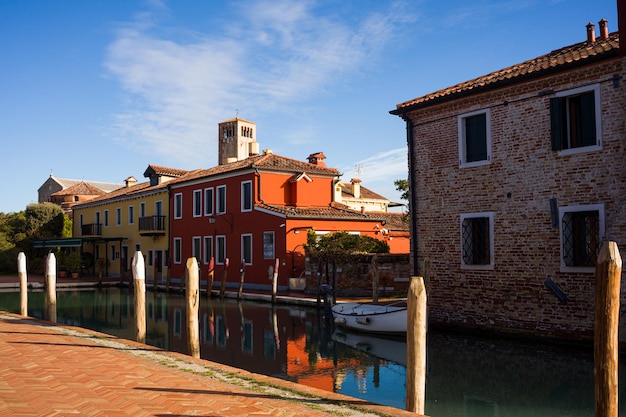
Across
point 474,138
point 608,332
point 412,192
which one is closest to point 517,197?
point 474,138

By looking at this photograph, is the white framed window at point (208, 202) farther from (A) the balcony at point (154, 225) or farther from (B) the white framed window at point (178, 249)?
(A) the balcony at point (154, 225)

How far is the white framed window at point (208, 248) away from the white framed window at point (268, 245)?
4.62m

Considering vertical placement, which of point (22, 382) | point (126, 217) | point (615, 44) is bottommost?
point (22, 382)

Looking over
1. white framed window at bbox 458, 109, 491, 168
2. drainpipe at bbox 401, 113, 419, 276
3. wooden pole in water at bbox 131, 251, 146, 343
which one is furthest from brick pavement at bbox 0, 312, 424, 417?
white framed window at bbox 458, 109, 491, 168

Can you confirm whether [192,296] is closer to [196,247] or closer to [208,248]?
[208,248]

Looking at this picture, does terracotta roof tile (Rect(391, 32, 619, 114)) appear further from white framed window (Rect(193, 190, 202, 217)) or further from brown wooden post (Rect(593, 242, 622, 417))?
white framed window (Rect(193, 190, 202, 217))

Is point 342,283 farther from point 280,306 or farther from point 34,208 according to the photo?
point 34,208

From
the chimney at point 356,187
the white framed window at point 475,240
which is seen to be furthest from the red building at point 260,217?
the chimney at point 356,187

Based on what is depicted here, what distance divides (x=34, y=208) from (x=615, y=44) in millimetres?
41820

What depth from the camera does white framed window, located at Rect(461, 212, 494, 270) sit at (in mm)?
13414

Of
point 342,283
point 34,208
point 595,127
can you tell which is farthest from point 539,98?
point 34,208

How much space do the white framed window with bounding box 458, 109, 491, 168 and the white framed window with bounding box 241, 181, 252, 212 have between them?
43.3 ft

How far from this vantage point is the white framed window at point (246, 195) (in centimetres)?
2545

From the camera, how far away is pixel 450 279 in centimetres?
1390
